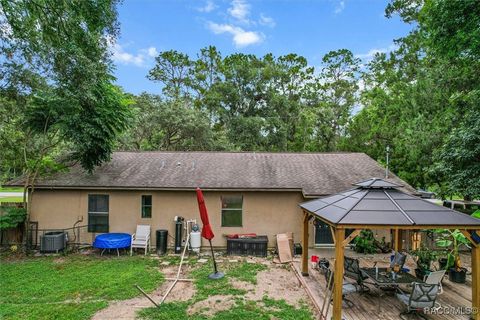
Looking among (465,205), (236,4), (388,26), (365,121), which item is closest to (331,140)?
(365,121)

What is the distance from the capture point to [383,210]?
6.33 meters

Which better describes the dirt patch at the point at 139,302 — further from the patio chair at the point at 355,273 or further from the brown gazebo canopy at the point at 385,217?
the patio chair at the point at 355,273

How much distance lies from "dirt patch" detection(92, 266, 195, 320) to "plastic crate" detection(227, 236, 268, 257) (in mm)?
2668

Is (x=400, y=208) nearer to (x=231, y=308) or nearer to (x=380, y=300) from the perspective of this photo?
(x=380, y=300)

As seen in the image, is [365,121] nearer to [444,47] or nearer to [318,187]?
[444,47]

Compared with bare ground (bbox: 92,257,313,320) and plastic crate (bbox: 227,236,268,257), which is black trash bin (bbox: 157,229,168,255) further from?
plastic crate (bbox: 227,236,268,257)

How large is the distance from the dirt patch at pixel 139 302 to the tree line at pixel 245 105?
6.13 metres

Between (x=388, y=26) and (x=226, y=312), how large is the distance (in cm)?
1953

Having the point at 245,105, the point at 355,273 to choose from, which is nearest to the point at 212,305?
the point at 355,273

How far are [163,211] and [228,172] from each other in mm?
3012

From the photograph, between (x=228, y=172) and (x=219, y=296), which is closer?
(x=219, y=296)

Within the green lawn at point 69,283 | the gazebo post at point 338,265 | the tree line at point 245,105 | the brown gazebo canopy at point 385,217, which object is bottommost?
the green lawn at point 69,283

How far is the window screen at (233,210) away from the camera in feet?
38.3

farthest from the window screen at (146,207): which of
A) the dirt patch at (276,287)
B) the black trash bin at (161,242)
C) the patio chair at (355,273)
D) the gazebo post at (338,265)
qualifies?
the gazebo post at (338,265)
